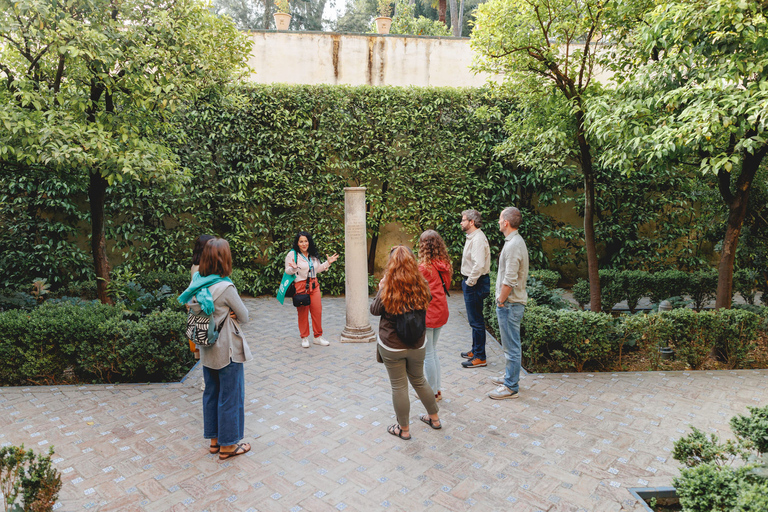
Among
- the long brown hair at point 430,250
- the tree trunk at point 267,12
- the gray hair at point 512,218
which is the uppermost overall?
the tree trunk at point 267,12

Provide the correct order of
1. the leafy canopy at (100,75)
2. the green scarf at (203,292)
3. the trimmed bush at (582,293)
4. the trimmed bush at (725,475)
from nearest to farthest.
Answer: the trimmed bush at (725,475) < the green scarf at (203,292) < the leafy canopy at (100,75) < the trimmed bush at (582,293)

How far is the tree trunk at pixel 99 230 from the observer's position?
7.21 meters

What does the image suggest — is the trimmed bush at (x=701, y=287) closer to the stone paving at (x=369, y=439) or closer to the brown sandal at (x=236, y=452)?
the stone paving at (x=369, y=439)

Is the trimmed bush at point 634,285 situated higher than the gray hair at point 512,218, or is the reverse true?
the gray hair at point 512,218

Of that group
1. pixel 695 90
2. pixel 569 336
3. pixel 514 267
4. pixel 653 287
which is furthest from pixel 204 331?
pixel 653 287

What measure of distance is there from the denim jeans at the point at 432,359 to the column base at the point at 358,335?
8.35 feet

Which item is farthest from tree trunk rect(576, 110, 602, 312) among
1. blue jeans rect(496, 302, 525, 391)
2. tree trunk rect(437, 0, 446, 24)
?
tree trunk rect(437, 0, 446, 24)

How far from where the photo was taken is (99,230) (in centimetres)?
739

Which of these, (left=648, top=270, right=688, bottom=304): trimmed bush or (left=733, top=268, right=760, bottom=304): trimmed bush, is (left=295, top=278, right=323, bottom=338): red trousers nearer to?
(left=648, top=270, right=688, bottom=304): trimmed bush

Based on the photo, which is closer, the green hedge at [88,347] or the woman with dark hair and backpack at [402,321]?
the woman with dark hair and backpack at [402,321]

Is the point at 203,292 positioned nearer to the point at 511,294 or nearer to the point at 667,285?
Result: the point at 511,294

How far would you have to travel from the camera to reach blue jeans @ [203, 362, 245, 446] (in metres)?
4.13

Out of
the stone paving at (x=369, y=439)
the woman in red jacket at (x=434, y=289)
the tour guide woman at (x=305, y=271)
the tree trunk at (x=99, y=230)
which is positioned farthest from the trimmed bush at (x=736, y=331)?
the tree trunk at (x=99, y=230)

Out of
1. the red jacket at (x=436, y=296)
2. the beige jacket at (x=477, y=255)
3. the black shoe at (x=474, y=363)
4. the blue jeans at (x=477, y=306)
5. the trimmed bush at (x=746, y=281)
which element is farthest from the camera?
the trimmed bush at (x=746, y=281)
